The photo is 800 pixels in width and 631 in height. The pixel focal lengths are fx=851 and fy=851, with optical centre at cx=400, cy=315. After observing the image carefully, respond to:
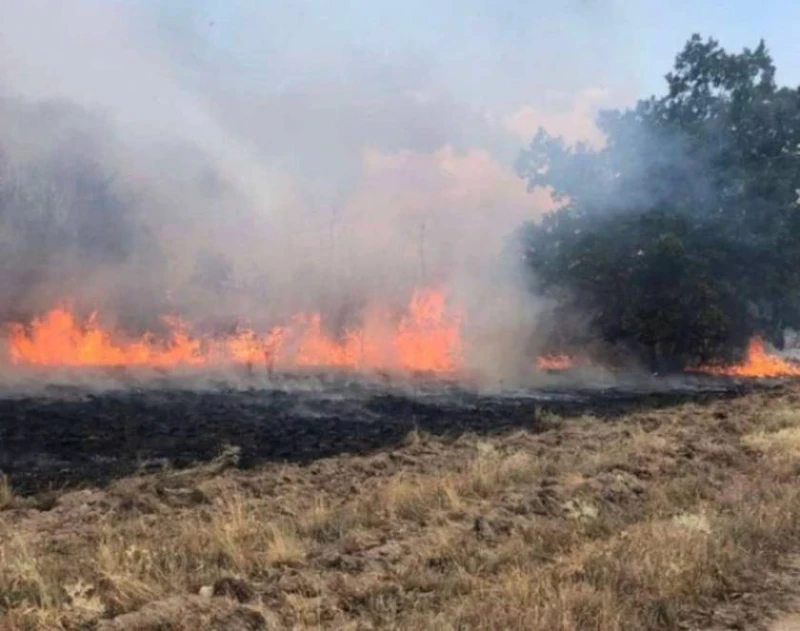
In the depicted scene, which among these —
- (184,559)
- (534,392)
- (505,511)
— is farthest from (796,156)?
(184,559)

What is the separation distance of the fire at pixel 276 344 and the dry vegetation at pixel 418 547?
19.8 m

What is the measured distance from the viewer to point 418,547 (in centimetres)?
816

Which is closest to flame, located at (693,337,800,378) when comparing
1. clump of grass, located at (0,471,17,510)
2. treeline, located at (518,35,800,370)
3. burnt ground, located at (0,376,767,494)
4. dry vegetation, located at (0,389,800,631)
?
treeline, located at (518,35,800,370)

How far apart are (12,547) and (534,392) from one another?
83.3 feet

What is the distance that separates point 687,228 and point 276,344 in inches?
720

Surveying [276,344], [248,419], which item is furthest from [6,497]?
[276,344]

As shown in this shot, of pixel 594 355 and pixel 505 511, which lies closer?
pixel 505 511

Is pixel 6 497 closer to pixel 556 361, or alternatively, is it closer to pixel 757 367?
pixel 556 361

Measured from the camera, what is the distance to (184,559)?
7.46 meters

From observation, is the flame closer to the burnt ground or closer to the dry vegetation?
the burnt ground

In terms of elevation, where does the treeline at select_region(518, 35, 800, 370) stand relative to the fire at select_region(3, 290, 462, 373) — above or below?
above

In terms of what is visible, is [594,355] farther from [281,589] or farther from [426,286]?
[281,589]

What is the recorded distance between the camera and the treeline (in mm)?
36219

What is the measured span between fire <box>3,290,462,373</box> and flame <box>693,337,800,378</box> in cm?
1227
